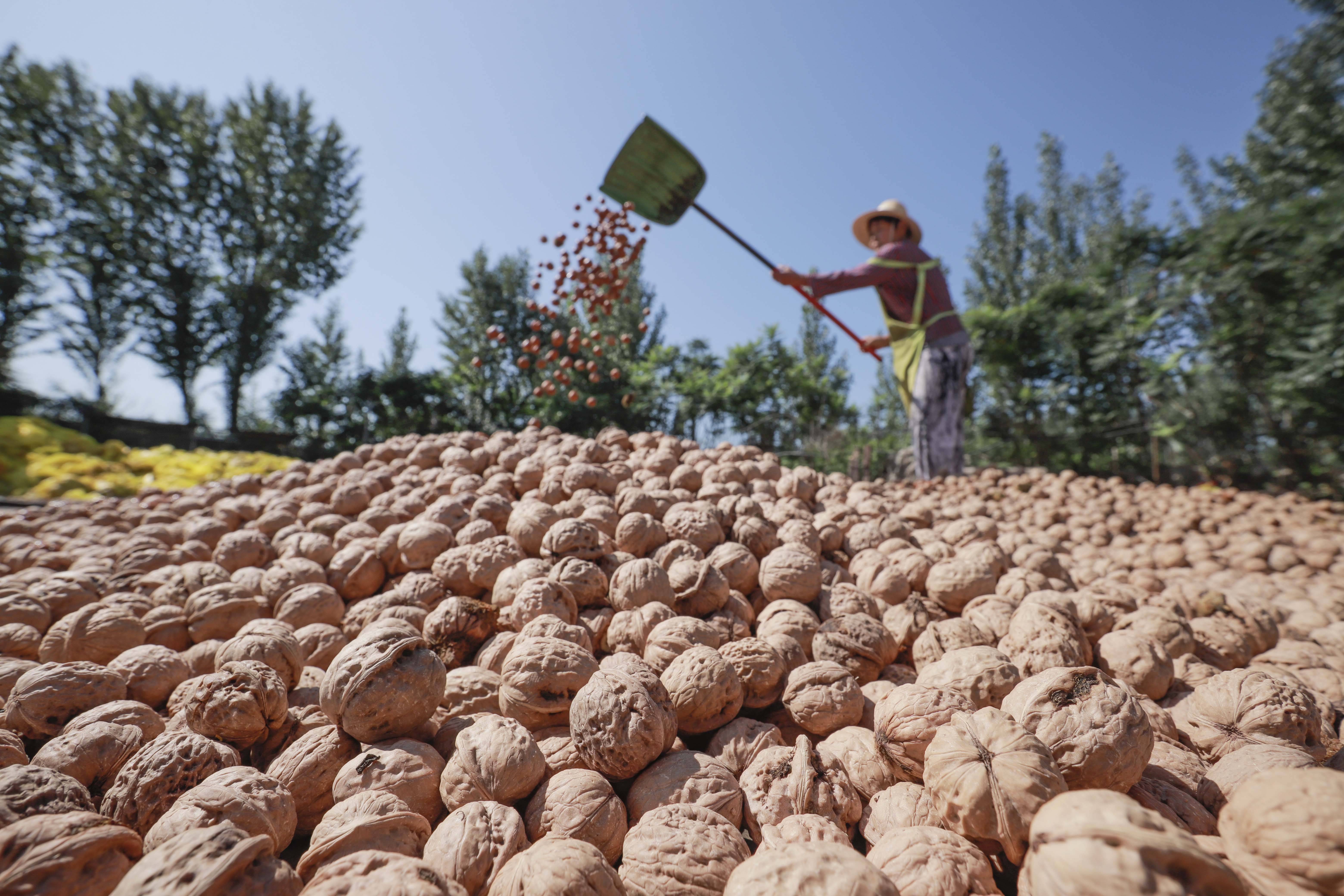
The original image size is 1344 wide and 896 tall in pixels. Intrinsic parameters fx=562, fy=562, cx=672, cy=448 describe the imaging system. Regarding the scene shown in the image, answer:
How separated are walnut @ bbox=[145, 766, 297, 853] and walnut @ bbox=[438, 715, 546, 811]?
480 millimetres

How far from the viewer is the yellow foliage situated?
7.91 meters

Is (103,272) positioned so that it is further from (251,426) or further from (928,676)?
(928,676)

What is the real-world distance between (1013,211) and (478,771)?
38005mm

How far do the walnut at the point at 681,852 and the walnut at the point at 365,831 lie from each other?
0.68 meters

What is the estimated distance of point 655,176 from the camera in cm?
692

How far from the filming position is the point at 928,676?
239 cm

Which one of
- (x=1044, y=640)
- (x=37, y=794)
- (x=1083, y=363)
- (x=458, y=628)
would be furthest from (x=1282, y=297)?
(x=37, y=794)

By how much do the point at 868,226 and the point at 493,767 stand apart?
7925mm

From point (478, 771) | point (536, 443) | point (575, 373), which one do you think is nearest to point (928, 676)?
point (478, 771)

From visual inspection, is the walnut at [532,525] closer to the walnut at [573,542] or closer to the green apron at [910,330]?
the walnut at [573,542]

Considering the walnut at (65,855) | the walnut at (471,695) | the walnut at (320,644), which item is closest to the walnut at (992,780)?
the walnut at (471,695)

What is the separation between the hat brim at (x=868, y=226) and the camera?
24.3ft

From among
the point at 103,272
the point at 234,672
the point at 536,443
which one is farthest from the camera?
the point at 103,272

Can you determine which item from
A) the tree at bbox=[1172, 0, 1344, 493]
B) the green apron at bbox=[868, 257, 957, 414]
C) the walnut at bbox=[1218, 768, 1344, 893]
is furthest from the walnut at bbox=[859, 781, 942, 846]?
the tree at bbox=[1172, 0, 1344, 493]
